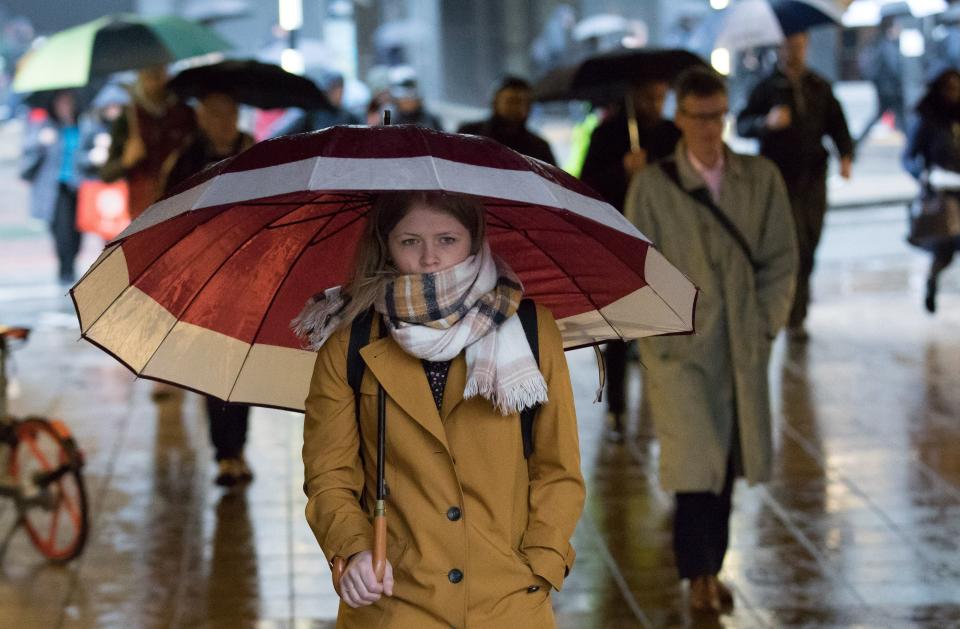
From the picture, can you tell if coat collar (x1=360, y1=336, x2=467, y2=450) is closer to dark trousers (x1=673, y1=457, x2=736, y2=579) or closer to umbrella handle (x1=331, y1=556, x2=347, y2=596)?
umbrella handle (x1=331, y1=556, x2=347, y2=596)

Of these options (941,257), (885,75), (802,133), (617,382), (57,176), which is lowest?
(885,75)

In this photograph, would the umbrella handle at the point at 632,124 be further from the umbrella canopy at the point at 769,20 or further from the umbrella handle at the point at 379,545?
the umbrella handle at the point at 379,545

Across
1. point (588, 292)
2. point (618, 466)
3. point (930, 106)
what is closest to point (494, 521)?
point (588, 292)

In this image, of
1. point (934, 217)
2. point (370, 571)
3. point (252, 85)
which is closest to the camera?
point (370, 571)

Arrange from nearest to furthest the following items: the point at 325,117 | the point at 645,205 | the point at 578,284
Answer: the point at 578,284 < the point at 645,205 < the point at 325,117

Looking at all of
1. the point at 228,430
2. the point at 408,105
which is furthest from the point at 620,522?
the point at 408,105

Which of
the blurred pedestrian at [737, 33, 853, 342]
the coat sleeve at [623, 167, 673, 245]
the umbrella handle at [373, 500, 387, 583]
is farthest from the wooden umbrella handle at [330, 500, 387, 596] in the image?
the blurred pedestrian at [737, 33, 853, 342]

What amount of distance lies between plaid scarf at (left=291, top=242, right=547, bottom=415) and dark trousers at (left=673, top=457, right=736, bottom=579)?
3045 millimetres

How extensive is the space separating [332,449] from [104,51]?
315 inches

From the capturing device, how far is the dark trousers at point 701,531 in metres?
6.49

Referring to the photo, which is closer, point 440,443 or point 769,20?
point 440,443

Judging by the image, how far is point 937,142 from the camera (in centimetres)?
1312

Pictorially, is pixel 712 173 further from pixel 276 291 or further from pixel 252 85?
pixel 252 85

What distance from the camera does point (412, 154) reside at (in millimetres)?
3375
